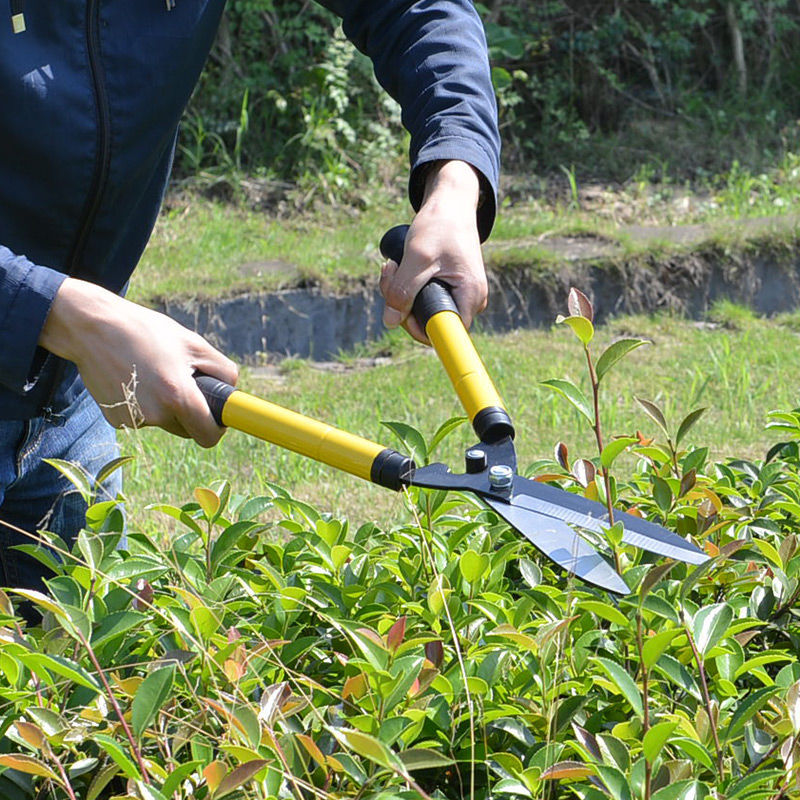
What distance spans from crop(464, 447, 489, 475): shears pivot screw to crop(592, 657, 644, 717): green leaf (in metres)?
0.44

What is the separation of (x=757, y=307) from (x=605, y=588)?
5.51m

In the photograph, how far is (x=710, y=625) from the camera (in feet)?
4.06

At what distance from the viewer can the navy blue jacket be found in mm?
1901

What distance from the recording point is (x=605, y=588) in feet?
4.30

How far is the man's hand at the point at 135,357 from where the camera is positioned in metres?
1.50

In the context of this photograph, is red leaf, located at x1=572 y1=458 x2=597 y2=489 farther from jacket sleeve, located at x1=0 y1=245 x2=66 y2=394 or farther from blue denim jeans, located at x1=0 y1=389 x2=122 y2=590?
blue denim jeans, located at x1=0 y1=389 x2=122 y2=590

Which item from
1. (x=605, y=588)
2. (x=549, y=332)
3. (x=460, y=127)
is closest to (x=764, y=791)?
(x=605, y=588)

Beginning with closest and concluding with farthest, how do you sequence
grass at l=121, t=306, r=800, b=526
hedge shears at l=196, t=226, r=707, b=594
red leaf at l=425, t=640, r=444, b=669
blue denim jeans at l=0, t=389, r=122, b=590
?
red leaf at l=425, t=640, r=444, b=669 < hedge shears at l=196, t=226, r=707, b=594 < blue denim jeans at l=0, t=389, r=122, b=590 < grass at l=121, t=306, r=800, b=526

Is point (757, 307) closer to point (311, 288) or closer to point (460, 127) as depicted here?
point (311, 288)

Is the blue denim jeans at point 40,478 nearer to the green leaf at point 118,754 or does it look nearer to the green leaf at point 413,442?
the green leaf at point 413,442

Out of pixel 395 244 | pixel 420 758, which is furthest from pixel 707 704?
pixel 395 244

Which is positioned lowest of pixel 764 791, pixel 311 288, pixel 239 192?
pixel 764 791

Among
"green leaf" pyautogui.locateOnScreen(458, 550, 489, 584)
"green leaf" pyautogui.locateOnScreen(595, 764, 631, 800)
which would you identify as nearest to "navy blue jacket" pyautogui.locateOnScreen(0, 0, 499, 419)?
"green leaf" pyautogui.locateOnScreen(458, 550, 489, 584)

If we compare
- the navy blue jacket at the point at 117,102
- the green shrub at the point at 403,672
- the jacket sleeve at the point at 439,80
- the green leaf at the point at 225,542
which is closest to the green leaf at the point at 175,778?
the green shrub at the point at 403,672
